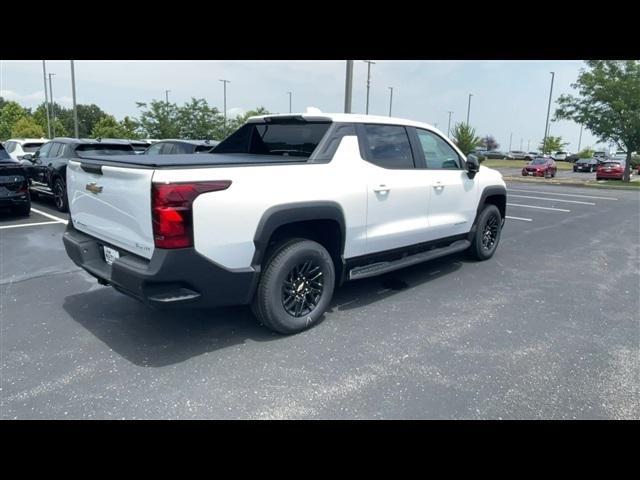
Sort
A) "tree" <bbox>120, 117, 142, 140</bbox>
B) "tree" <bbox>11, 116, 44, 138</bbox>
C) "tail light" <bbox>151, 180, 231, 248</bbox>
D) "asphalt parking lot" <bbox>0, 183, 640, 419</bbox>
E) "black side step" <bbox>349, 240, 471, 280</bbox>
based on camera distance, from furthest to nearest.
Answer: "tree" <bbox>11, 116, 44, 138</bbox>, "tree" <bbox>120, 117, 142, 140</bbox>, "black side step" <bbox>349, 240, 471, 280</bbox>, "tail light" <bbox>151, 180, 231, 248</bbox>, "asphalt parking lot" <bbox>0, 183, 640, 419</bbox>

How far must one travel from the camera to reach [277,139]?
A: 4.96 metres

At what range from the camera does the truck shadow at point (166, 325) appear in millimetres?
3486

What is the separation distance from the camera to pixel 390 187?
171 inches

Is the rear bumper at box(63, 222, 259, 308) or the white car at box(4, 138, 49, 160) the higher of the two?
the white car at box(4, 138, 49, 160)

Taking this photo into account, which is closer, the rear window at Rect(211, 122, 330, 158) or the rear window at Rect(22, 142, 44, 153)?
the rear window at Rect(211, 122, 330, 158)

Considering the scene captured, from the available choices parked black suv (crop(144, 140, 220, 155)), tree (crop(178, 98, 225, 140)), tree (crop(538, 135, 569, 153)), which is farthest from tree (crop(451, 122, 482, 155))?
tree (crop(538, 135, 569, 153))

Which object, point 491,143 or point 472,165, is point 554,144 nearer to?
point 491,143

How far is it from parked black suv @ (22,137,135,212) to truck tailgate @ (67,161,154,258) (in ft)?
19.6

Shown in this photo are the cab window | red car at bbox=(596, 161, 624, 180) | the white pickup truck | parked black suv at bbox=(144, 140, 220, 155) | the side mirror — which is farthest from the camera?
red car at bbox=(596, 161, 624, 180)

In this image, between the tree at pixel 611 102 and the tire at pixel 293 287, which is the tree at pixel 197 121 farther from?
the tire at pixel 293 287

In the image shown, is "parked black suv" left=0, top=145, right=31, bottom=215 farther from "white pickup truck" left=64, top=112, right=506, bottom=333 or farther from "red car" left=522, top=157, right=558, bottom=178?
"red car" left=522, top=157, right=558, bottom=178

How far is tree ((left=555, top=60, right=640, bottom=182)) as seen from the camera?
22.9m

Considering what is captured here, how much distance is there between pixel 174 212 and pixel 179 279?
467mm
